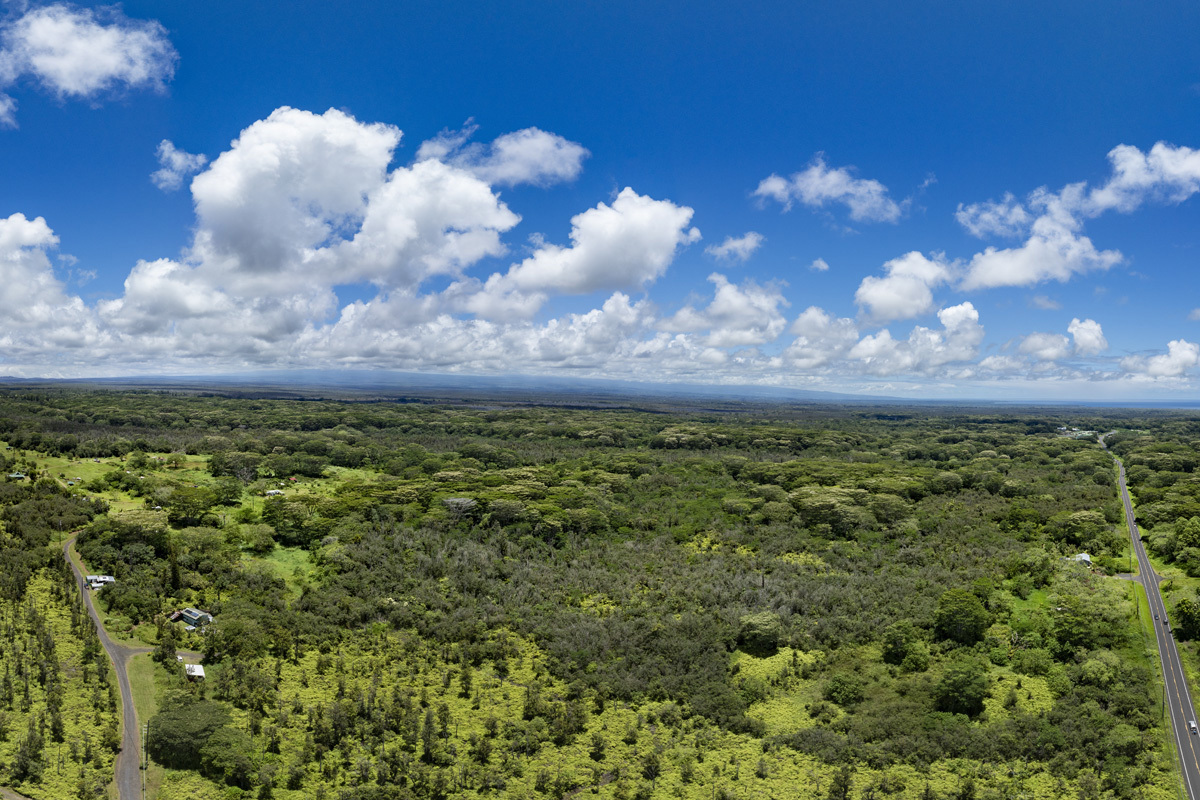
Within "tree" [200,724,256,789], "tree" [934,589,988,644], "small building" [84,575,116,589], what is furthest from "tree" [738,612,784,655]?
"small building" [84,575,116,589]

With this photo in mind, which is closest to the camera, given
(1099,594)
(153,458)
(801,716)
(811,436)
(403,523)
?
(801,716)

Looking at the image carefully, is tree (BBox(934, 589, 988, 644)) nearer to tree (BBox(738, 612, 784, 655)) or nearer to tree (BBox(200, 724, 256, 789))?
tree (BBox(738, 612, 784, 655))

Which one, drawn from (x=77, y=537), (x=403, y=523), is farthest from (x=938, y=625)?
(x=77, y=537)

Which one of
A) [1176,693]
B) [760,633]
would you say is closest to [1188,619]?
[1176,693]

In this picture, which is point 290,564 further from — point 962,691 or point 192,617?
point 962,691

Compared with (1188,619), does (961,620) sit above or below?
below

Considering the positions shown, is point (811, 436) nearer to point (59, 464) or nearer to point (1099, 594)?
point (1099, 594)

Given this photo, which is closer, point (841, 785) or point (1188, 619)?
point (841, 785)
